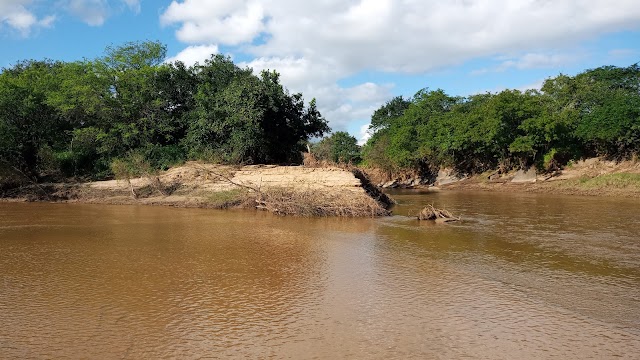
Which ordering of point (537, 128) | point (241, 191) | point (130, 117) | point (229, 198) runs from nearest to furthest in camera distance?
point (229, 198), point (241, 191), point (130, 117), point (537, 128)

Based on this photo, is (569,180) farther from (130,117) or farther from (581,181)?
(130,117)

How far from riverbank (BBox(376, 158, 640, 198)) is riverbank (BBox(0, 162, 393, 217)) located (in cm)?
1651

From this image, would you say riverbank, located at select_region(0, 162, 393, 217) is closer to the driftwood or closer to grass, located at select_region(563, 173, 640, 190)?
the driftwood

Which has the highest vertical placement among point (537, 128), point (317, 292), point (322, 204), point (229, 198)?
point (537, 128)

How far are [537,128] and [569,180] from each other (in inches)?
193

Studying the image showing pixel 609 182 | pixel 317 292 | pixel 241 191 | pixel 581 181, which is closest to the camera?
pixel 317 292

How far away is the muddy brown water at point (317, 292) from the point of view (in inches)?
254

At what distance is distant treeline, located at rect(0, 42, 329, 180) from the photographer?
27.1 metres

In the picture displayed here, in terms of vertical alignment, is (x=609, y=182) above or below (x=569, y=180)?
below

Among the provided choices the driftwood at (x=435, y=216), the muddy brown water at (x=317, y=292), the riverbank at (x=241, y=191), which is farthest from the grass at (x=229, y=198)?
the driftwood at (x=435, y=216)

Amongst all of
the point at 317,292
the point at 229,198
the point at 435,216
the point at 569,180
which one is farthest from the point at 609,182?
the point at 317,292

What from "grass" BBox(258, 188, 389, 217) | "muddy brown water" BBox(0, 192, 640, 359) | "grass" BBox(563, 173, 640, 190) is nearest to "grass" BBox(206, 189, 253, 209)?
"grass" BBox(258, 188, 389, 217)

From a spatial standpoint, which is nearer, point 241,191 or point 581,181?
point 241,191

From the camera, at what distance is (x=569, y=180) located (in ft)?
121
